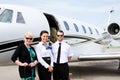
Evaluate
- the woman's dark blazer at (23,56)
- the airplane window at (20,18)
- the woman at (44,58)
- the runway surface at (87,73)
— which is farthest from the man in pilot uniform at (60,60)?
the runway surface at (87,73)

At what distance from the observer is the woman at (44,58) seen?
678 cm

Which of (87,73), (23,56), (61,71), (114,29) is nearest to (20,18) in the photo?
(61,71)

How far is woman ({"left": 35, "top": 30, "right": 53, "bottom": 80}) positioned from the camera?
6777mm

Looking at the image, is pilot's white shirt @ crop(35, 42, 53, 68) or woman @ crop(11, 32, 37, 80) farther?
pilot's white shirt @ crop(35, 42, 53, 68)

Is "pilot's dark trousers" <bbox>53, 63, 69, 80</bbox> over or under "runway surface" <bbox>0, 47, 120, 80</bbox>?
over

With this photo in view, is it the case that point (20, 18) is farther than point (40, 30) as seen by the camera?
No

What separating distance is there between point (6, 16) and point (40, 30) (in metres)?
1.32

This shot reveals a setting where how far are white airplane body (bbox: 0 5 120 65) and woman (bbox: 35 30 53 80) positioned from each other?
239 cm

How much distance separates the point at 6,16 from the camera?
9.86m

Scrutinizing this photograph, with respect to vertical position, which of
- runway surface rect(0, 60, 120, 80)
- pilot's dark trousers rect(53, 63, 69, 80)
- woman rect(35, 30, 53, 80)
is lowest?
runway surface rect(0, 60, 120, 80)

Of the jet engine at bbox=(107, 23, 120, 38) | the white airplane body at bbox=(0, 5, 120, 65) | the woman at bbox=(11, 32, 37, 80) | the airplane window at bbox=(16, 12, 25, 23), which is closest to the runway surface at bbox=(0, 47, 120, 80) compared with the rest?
the white airplane body at bbox=(0, 5, 120, 65)

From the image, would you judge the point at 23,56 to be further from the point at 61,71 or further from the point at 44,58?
the point at 61,71

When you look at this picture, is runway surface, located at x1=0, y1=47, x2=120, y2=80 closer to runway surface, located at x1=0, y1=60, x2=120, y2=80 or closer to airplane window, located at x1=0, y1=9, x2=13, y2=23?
runway surface, located at x1=0, y1=60, x2=120, y2=80

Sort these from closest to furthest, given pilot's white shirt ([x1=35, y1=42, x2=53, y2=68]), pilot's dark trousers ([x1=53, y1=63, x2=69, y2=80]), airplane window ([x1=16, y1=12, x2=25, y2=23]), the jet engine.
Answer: pilot's white shirt ([x1=35, y1=42, x2=53, y2=68]) → pilot's dark trousers ([x1=53, y1=63, x2=69, y2=80]) → airplane window ([x1=16, y1=12, x2=25, y2=23]) → the jet engine
